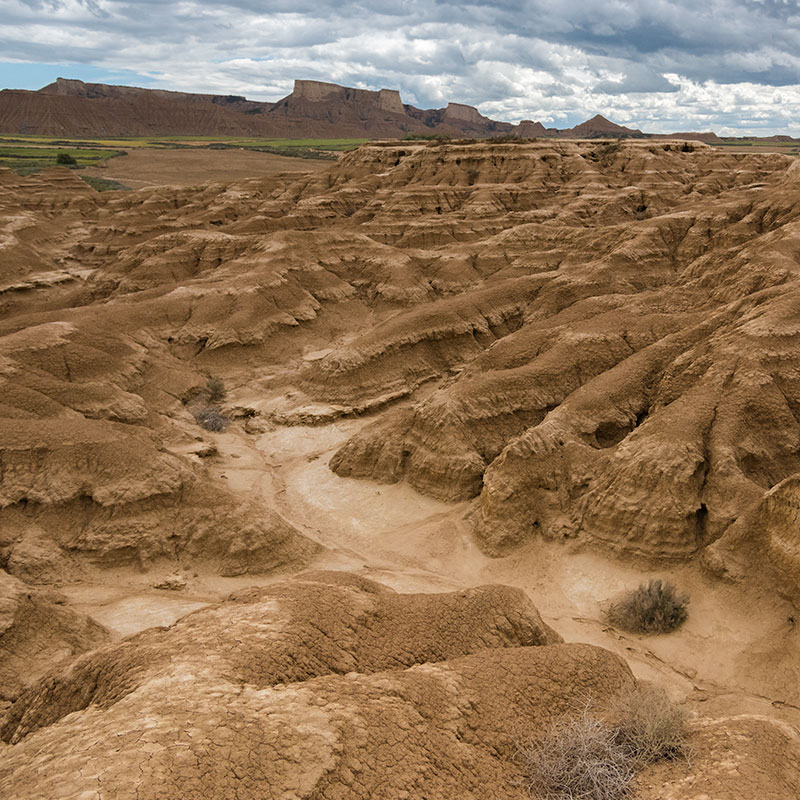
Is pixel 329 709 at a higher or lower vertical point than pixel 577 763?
higher

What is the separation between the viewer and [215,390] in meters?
33.9

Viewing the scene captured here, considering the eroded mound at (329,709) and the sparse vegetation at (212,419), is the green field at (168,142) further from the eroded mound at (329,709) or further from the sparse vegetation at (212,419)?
the eroded mound at (329,709)

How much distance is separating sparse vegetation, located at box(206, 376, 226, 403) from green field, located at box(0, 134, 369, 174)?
77183 millimetres

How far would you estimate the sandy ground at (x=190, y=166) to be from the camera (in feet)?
361

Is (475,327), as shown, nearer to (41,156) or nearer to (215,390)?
(215,390)

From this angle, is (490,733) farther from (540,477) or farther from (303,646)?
(540,477)

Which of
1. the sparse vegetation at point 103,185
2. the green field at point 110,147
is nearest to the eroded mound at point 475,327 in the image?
the sparse vegetation at point 103,185

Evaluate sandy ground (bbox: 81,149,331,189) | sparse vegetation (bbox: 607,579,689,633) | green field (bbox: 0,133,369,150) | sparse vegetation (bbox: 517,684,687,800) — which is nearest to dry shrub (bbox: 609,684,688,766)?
sparse vegetation (bbox: 517,684,687,800)

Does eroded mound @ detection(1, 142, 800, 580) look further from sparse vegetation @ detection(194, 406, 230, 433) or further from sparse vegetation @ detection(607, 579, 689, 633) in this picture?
sparse vegetation @ detection(607, 579, 689, 633)

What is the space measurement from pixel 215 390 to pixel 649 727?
95.1ft

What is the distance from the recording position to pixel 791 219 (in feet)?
104

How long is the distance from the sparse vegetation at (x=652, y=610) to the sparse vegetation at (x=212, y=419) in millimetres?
20787

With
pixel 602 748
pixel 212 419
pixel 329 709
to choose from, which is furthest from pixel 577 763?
pixel 212 419

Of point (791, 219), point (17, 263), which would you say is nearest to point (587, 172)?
point (791, 219)
